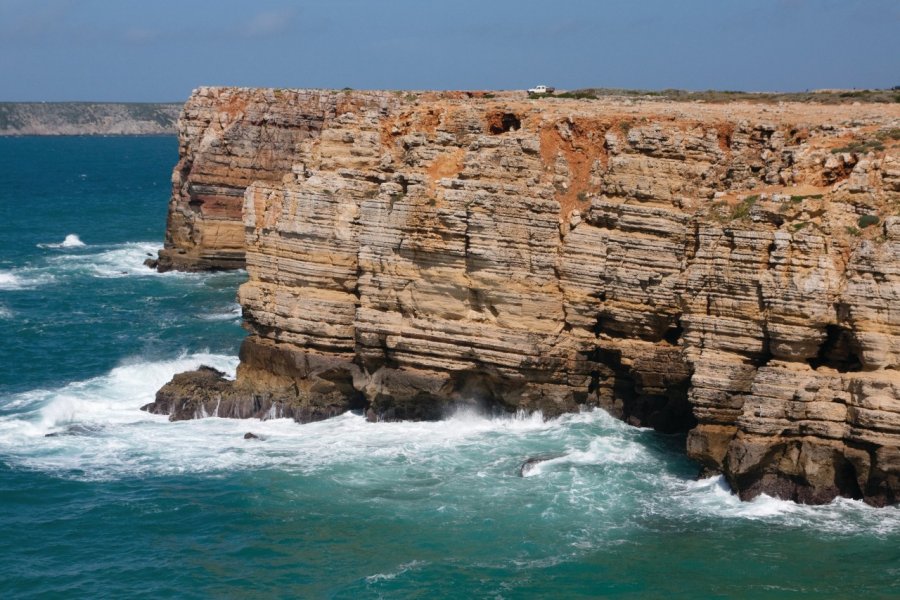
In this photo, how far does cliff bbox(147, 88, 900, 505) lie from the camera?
3150 centimetres

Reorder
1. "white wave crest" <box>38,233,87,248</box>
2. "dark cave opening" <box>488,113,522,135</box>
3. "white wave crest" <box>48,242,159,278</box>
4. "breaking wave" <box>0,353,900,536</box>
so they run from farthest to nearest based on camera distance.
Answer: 1. "white wave crest" <box>38,233,87,248</box>
2. "white wave crest" <box>48,242,159,278</box>
3. "dark cave opening" <box>488,113,522,135</box>
4. "breaking wave" <box>0,353,900,536</box>

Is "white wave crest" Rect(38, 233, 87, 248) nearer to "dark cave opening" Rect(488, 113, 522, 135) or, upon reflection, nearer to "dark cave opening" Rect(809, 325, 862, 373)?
"dark cave opening" Rect(488, 113, 522, 135)

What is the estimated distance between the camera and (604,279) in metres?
37.5

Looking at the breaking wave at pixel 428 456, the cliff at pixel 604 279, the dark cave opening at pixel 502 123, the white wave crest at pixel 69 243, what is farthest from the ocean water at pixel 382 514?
the white wave crest at pixel 69 243

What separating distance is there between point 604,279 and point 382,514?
35.3 feet

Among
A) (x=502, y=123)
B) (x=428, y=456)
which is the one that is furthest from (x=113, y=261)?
(x=428, y=456)

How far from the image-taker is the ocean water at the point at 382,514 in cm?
2870

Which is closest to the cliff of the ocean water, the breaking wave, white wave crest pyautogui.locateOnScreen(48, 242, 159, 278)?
the breaking wave

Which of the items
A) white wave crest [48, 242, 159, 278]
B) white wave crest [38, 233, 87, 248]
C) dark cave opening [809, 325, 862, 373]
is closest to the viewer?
dark cave opening [809, 325, 862, 373]

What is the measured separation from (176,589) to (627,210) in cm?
1796

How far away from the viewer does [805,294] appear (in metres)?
31.3

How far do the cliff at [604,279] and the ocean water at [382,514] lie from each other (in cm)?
144

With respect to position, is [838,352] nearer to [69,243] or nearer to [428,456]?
[428,456]

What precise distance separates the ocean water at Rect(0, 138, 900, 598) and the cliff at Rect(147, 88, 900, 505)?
56.9 inches
